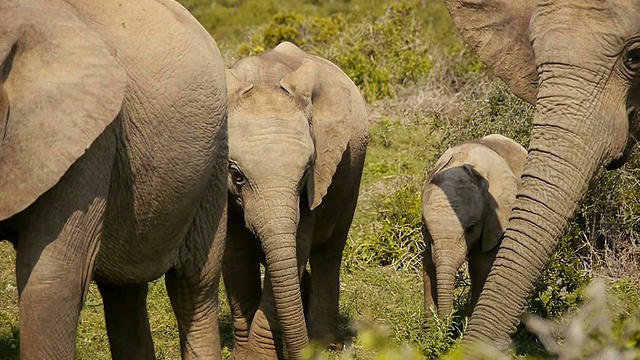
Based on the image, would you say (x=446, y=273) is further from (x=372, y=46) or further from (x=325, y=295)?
(x=372, y=46)

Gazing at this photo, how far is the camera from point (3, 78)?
3.85 m

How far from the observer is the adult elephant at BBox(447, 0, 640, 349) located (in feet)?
14.6

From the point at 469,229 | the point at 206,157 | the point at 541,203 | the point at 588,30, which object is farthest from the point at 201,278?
the point at 469,229

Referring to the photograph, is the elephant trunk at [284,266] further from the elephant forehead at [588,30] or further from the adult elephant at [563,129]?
the elephant forehead at [588,30]

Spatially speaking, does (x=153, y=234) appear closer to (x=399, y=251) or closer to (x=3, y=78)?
(x=3, y=78)

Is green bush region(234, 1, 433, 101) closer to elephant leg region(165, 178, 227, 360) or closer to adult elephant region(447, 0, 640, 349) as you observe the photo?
elephant leg region(165, 178, 227, 360)

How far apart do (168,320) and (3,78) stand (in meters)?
3.49

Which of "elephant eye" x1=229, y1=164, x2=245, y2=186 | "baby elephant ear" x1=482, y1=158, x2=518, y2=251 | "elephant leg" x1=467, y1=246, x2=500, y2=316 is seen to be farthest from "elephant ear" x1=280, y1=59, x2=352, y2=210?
"elephant leg" x1=467, y1=246, x2=500, y2=316

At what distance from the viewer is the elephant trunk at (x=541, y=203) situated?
4438mm

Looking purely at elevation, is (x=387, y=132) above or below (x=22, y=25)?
below

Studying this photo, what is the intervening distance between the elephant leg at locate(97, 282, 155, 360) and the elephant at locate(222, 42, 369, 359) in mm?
615

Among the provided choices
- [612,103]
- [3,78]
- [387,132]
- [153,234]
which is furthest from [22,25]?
[387,132]

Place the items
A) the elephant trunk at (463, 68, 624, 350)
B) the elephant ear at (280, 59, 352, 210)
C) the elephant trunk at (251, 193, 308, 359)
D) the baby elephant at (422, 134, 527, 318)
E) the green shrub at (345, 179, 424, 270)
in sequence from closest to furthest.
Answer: the elephant trunk at (463, 68, 624, 350)
the elephant trunk at (251, 193, 308, 359)
the elephant ear at (280, 59, 352, 210)
the baby elephant at (422, 134, 527, 318)
the green shrub at (345, 179, 424, 270)

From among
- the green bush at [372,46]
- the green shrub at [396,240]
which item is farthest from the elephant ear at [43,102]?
the green bush at [372,46]
